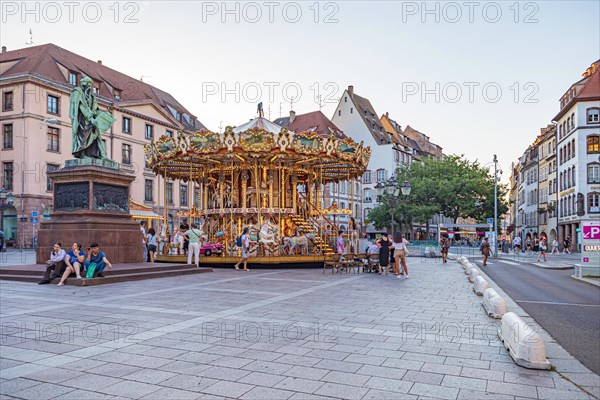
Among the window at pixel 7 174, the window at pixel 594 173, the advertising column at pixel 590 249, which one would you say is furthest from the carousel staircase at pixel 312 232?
the window at pixel 594 173

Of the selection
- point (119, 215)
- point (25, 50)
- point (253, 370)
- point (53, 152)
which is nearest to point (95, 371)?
point (253, 370)

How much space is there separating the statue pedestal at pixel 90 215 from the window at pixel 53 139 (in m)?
29.8

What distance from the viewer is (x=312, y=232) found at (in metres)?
24.6

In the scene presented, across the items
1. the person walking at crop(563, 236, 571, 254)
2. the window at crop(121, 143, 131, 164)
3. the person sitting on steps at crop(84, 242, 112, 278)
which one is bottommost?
the person walking at crop(563, 236, 571, 254)

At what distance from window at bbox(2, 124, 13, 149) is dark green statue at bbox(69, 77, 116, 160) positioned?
2961 cm

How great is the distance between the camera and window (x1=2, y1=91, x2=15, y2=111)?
43.0 m

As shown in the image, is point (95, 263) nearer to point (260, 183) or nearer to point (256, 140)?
point (256, 140)

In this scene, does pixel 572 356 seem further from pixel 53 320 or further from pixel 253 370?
pixel 53 320

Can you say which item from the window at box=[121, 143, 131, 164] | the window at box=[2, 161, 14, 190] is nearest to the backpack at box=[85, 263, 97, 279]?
the window at box=[2, 161, 14, 190]

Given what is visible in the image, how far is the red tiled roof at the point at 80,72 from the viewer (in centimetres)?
4469

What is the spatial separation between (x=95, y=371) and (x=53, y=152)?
42.9 meters

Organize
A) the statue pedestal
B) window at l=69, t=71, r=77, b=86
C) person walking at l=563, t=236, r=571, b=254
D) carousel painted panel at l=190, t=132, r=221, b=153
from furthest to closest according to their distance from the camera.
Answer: person walking at l=563, t=236, r=571, b=254, window at l=69, t=71, r=77, b=86, carousel painted panel at l=190, t=132, r=221, b=153, the statue pedestal

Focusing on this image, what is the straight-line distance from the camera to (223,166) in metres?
25.5

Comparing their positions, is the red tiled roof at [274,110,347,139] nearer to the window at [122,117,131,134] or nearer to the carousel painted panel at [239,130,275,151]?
the window at [122,117,131,134]
